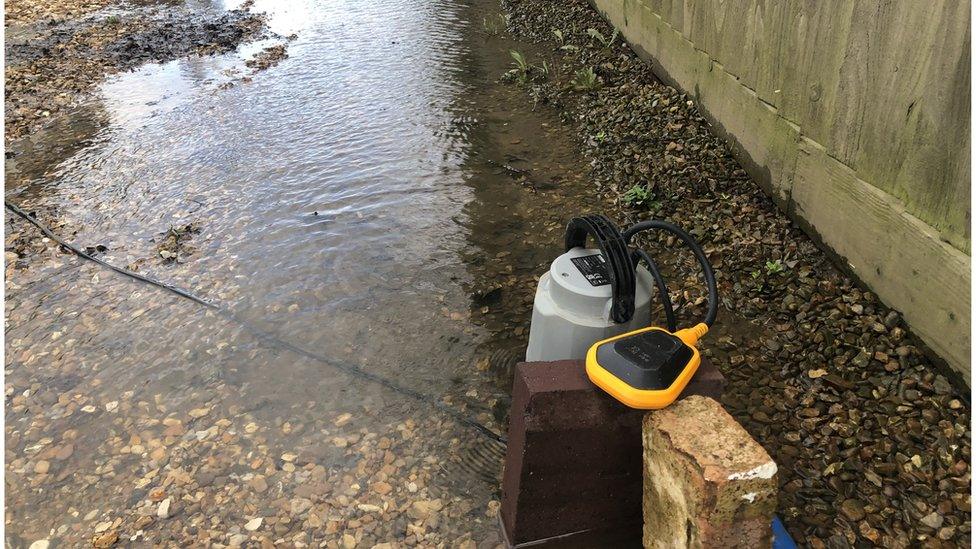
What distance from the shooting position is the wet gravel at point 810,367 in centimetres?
249

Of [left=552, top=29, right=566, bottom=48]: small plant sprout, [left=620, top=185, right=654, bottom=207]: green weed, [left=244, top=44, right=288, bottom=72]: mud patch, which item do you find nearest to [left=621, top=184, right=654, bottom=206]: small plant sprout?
[left=620, top=185, right=654, bottom=207]: green weed

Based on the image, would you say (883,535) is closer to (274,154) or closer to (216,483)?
(216,483)

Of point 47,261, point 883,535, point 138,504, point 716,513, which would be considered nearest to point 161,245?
point 47,261

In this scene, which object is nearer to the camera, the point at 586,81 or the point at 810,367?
the point at 810,367

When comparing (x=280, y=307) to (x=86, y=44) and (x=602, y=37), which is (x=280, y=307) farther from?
(x=86, y=44)

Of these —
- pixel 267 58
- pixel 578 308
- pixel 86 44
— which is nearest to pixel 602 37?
pixel 267 58

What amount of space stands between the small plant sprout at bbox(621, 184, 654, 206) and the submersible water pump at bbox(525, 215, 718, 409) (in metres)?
2.21

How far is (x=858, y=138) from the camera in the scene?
3.38 metres

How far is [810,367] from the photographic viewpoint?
315 centimetres

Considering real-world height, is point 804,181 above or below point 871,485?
above

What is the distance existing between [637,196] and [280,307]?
257 centimetres

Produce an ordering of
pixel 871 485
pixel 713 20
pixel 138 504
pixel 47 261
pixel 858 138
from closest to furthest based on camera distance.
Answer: pixel 871 485 < pixel 138 504 < pixel 858 138 < pixel 47 261 < pixel 713 20

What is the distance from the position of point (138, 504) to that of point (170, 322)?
1405 millimetres

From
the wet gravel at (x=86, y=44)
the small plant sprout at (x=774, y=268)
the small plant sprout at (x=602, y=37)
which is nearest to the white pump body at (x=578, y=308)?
the small plant sprout at (x=774, y=268)
